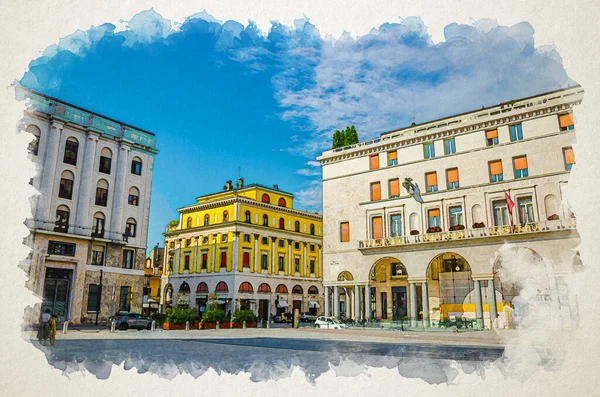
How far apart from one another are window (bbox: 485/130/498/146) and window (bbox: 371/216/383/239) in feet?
10.5

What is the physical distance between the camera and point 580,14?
721cm

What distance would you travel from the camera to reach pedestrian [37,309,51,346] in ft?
22.3

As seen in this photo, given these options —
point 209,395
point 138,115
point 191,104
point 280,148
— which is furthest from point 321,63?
point 209,395

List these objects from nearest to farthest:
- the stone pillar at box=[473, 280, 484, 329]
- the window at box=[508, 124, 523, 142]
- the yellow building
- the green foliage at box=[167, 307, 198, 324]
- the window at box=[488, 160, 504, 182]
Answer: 1. the window at box=[508, 124, 523, 142]
2. the stone pillar at box=[473, 280, 484, 329]
3. the window at box=[488, 160, 504, 182]
4. the green foliage at box=[167, 307, 198, 324]
5. the yellow building

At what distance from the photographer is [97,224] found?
8.41 meters

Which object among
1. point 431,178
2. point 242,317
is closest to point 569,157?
point 431,178

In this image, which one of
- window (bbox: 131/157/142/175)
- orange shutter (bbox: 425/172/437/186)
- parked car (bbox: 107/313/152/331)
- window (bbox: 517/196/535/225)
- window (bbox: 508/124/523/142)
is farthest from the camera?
orange shutter (bbox: 425/172/437/186)

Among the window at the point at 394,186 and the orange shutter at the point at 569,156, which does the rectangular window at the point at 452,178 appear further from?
the orange shutter at the point at 569,156

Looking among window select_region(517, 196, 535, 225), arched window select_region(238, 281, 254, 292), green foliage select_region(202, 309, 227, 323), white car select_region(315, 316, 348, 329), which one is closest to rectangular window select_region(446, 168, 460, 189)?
window select_region(517, 196, 535, 225)

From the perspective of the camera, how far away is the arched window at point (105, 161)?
8448 mm

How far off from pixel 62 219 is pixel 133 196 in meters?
1.48

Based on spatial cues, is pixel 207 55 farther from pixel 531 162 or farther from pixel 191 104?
pixel 531 162

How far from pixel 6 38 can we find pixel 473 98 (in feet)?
26.7

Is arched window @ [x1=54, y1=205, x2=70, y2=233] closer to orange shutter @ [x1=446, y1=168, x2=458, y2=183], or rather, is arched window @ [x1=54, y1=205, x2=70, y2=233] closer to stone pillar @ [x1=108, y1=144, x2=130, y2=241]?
stone pillar @ [x1=108, y1=144, x2=130, y2=241]
